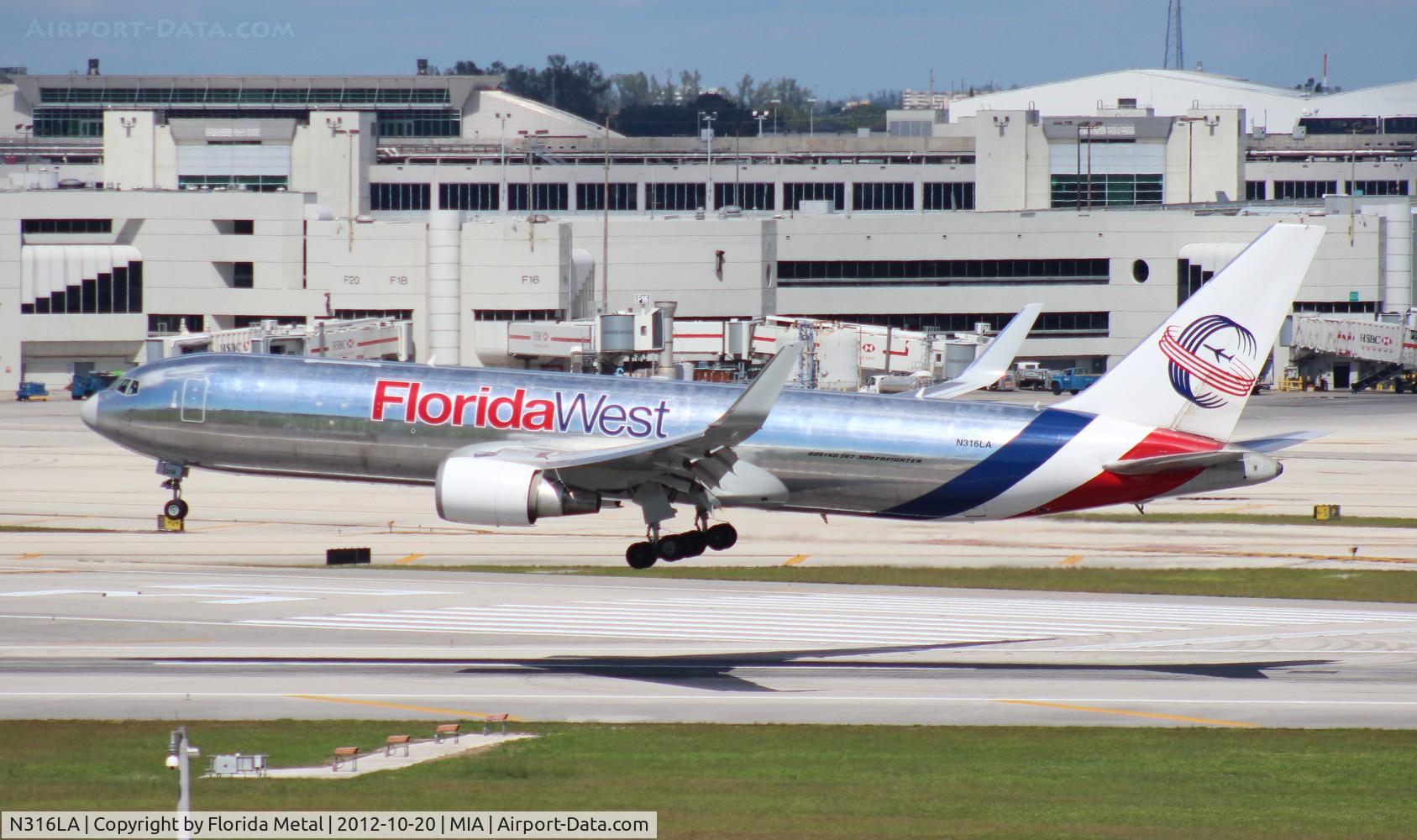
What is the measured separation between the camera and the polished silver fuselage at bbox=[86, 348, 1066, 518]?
144ft

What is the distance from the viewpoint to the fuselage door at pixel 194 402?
4656 centimetres

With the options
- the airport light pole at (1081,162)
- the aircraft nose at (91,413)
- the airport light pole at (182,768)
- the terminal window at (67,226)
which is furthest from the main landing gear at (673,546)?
the airport light pole at (1081,162)

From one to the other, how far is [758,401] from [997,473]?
10161 mm

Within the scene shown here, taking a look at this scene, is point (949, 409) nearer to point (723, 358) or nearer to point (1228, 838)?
point (1228, 838)

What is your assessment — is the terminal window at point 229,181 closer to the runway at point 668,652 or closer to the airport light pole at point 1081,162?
the airport light pole at point 1081,162

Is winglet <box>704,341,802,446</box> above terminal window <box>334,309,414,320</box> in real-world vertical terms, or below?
below

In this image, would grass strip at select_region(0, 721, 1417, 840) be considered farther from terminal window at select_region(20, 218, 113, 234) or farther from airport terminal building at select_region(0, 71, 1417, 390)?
terminal window at select_region(20, 218, 113, 234)

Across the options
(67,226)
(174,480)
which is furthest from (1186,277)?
(174,480)

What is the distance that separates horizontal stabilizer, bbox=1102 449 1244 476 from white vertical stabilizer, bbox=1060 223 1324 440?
148 centimetres

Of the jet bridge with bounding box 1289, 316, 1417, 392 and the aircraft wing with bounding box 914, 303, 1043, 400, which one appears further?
the jet bridge with bounding box 1289, 316, 1417, 392

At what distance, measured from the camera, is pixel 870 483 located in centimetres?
4403

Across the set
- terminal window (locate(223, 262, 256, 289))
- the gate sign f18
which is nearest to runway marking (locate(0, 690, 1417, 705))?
terminal window (locate(223, 262, 256, 289))

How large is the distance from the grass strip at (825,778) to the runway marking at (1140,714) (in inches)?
27.1

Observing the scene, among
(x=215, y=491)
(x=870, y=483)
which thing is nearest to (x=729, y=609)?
(x=870, y=483)
